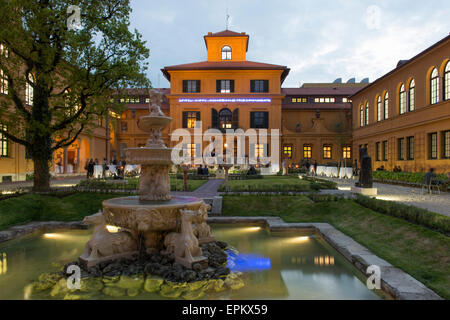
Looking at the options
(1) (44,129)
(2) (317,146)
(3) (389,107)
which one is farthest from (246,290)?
(2) (317,146)

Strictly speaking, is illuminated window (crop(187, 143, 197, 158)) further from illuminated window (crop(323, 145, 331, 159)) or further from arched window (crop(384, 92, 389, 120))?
arched window (crop(384, 92, 389, 120))

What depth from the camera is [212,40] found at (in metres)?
40.5

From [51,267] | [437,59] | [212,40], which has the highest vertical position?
[212,40]

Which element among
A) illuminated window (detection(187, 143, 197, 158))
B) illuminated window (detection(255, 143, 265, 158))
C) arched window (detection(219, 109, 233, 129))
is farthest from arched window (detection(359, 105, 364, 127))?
illuminated window (detection(187, 143, 197, 158))

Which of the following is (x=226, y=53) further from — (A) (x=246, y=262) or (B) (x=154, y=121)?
(A) (x=246, y=262)

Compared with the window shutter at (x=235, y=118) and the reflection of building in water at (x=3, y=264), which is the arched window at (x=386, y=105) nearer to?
the window shutter at (x=235, y=118)

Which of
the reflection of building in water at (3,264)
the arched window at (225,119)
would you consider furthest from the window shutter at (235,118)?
the reflection of building in water at (3,264)

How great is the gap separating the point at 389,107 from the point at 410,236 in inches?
976

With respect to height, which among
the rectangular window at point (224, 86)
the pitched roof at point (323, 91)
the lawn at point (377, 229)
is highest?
the pitched roof at point (323, 91)

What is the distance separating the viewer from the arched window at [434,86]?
67.1 feet

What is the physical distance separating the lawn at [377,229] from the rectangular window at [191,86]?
29125 millimetres

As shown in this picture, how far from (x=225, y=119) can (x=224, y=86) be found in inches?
167

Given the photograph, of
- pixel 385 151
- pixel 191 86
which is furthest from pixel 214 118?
pixel 385 151
